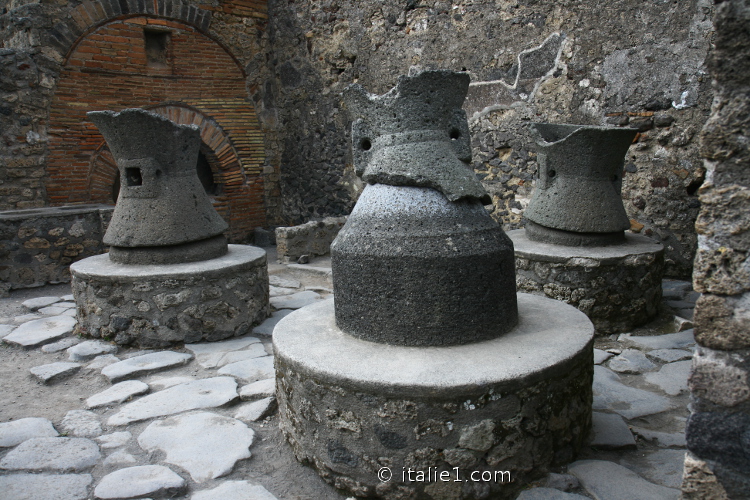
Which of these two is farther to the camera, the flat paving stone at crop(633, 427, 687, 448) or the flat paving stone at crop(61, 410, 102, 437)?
the flat paving stone at crop(61, 410, 102, 437)

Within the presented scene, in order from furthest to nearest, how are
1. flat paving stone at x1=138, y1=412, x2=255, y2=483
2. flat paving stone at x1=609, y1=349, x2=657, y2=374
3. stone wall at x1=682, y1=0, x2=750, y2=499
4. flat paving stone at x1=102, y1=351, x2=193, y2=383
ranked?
flat paving stone at x1=102, y1=351, x2=193, y2=383 < flat paving stone at x1=609, y1=349, x2=657, y2=374 < flat paving stone at x1=138, y1=412, x2=255, y2=483 < stone wall at x1=682, y1=0, x2=750, y2=499

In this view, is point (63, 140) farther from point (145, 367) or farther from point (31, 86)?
point (145, 367)

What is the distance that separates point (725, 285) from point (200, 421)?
7.68 ft

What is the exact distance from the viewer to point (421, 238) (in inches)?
88.8

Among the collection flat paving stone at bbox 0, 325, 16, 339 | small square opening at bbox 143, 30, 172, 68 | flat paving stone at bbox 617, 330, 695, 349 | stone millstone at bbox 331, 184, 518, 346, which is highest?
small square opening at bbox 143, 30, 172, 68

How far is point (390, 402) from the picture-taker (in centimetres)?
201

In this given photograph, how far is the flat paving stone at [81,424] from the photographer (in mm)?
2746

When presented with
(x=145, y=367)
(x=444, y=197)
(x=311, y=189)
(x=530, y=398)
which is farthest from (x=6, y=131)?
(x=530, y=398)

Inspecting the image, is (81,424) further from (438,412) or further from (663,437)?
(663,437)

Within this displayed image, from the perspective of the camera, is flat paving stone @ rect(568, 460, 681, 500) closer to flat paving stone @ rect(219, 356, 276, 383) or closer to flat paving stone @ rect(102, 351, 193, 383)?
flat paving stone @ rect(219, 356, 276, 383)

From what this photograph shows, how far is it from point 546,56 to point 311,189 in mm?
4048

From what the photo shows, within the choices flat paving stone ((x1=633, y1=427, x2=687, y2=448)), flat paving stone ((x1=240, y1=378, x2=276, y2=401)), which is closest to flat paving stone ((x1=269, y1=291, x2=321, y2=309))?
flat paving stone ((x1=240, y1=378, x2=276, y2=401))

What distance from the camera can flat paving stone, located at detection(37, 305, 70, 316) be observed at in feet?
15.7

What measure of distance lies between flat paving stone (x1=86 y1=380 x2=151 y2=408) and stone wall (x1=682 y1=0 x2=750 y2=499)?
275cm
